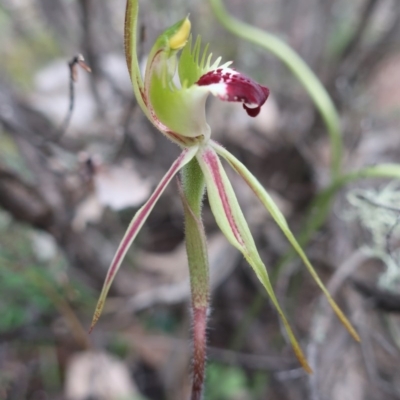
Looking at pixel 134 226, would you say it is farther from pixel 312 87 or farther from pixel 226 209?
pixel 312 87

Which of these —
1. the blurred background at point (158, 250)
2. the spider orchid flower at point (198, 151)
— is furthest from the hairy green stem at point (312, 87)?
the spider orchid flower at point (198, 151)

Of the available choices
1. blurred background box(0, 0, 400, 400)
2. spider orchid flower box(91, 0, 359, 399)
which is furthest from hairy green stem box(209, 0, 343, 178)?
→ spider orchid flower box(91, 0, 359, 399)

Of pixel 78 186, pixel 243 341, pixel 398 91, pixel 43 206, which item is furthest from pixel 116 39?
pixel 398 91

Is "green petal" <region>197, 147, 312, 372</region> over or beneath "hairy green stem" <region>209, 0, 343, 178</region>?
beneath

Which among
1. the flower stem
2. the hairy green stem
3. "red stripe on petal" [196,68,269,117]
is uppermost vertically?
the hairy green stem

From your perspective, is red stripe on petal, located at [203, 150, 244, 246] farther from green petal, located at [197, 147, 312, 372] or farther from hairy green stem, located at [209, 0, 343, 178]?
hairy green stem, located at [209, 0, 343, 178]

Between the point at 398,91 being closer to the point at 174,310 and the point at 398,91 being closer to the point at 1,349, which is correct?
the point at 174,310

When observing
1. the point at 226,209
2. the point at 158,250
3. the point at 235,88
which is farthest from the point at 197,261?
the point at 158,250
